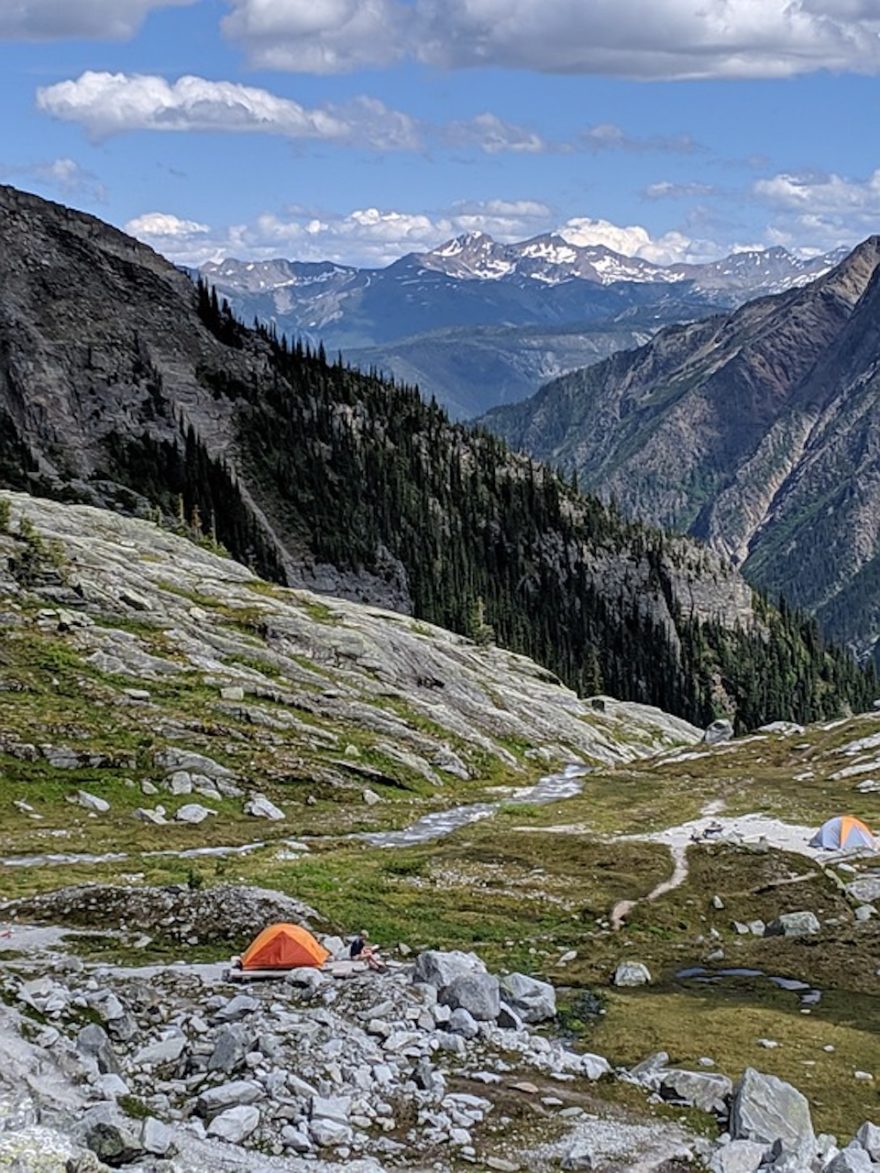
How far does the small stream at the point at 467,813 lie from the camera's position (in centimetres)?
6875

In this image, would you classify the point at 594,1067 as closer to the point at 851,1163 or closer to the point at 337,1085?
the point at 337,1085

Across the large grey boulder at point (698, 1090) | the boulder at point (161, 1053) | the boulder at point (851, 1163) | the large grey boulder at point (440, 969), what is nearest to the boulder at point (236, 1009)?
the boulder at point (161, 1053)

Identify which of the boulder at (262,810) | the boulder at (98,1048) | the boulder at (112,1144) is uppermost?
the boulder at (112,1144)

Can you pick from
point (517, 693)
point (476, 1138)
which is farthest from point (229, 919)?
point (517, 693)

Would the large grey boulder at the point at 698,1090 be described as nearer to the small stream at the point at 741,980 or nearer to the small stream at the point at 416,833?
the small stream at the point at 741,980

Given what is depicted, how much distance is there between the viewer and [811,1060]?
35406 millimetres

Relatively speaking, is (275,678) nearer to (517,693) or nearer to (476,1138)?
(517,693)

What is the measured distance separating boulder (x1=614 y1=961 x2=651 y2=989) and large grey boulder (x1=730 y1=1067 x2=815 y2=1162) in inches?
482

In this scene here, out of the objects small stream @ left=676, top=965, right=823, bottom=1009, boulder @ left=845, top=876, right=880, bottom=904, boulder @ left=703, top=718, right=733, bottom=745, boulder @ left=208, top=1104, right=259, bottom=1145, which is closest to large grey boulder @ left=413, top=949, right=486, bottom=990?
boulder @ left=208, top=1104, right=259, bottom=1145

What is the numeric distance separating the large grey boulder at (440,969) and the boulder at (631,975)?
21.7 feet

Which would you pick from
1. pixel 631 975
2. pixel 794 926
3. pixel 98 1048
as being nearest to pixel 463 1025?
pixel 98 1048

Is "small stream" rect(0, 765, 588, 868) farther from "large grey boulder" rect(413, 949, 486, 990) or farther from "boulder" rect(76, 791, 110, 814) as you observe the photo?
"large grey boulder" rect(413, 949, 486, 990)

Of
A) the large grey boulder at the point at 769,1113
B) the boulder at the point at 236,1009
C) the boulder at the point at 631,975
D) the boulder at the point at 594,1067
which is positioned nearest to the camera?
the large grey boulder at the point at 769,1113

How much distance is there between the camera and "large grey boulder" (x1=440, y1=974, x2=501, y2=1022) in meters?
35.2
